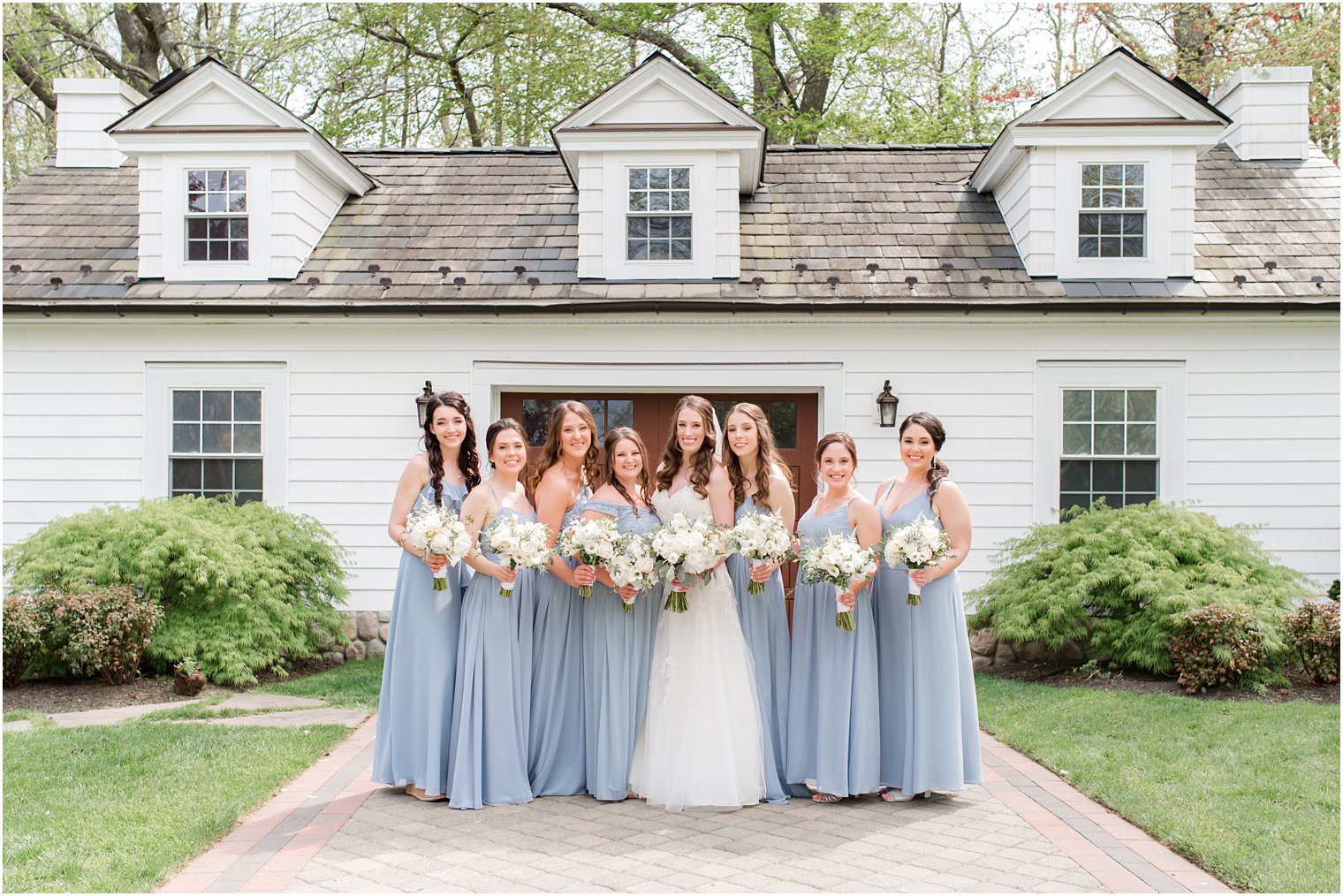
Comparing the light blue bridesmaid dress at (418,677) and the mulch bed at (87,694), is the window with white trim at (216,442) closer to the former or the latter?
the mulch bed at (87,694)

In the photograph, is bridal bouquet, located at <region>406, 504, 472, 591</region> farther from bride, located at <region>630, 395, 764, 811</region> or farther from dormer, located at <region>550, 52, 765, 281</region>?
dormer, located at <region>550, 52, 765, 281</region>

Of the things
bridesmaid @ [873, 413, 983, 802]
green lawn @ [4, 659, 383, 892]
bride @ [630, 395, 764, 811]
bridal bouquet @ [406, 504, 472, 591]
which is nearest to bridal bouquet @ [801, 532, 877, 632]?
bridesmaid @ [873, 413, 983, 802]

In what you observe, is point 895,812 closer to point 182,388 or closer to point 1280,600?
point 1280,600

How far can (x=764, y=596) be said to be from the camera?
5.91m

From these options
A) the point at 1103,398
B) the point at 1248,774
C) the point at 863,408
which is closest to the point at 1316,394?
the point at 1103,398

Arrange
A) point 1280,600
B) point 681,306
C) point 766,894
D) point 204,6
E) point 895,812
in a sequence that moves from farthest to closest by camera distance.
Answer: point 204,6 → point 681,306 → point 1280,600 → point 895,812 → point 766,894

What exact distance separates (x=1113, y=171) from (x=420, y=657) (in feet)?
28.6

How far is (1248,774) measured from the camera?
6.04m

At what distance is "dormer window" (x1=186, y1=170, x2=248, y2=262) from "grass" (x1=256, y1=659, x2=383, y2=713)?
4.43 meters

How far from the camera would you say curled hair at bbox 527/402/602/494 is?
5770mm

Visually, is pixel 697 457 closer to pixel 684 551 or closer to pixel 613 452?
pixel 613 452

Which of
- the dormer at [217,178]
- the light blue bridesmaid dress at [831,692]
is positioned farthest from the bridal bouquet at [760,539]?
the dormer at [217,178]

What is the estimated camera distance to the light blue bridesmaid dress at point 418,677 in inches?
221

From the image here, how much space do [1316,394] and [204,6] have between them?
817 inches
